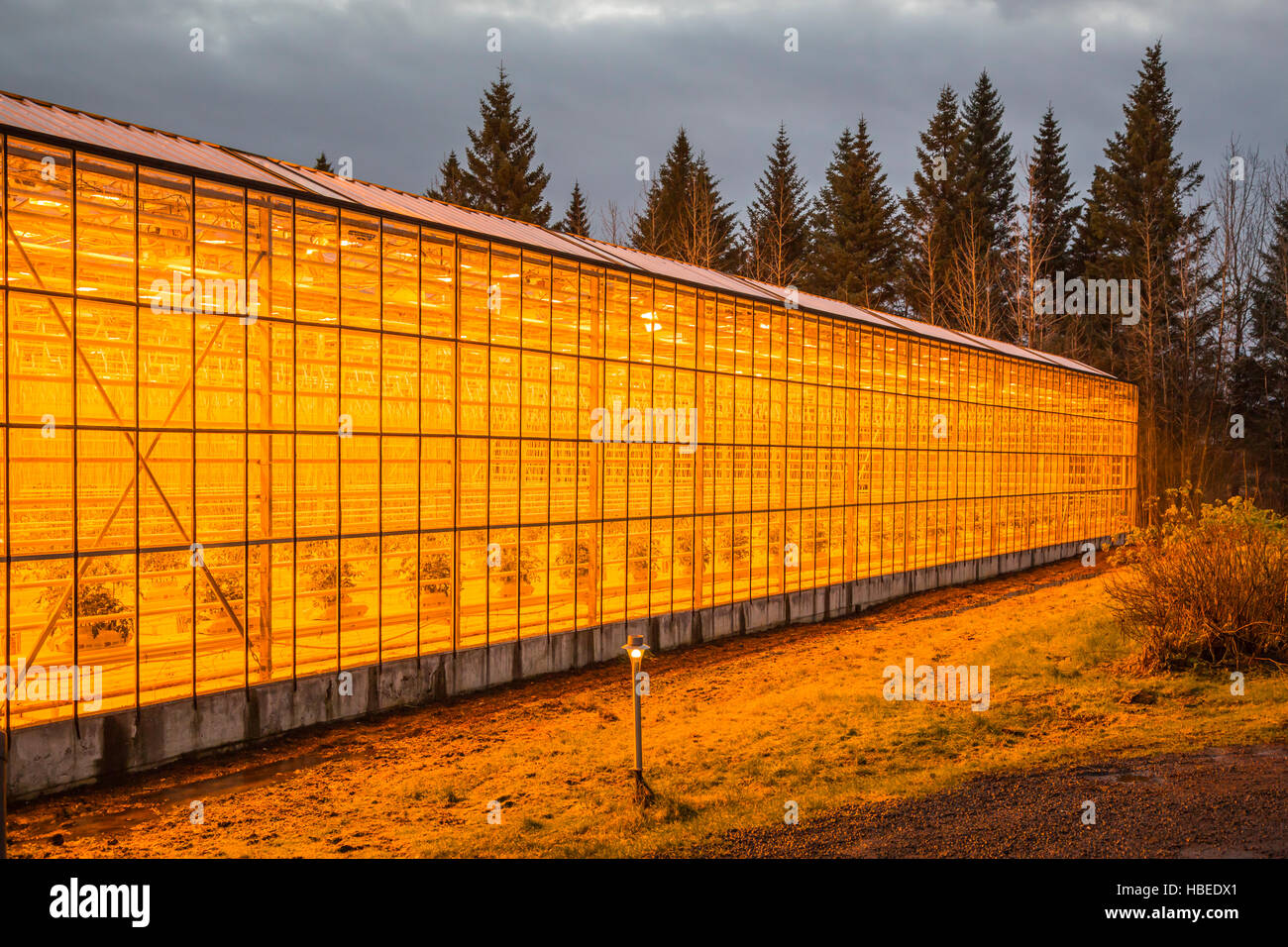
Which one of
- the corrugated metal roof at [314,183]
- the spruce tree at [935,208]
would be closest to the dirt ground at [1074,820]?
the corrugated metal roof at [314,183]

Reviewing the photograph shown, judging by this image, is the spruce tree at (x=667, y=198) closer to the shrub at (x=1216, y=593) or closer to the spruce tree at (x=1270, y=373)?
the spruce tree at (x=1270, y=373)

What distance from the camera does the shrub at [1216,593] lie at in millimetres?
13156

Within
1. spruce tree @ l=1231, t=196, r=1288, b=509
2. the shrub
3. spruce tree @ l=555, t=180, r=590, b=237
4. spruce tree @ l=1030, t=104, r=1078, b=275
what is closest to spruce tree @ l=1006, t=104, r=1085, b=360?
spruce tree @ l=1030, t=104, r=1078, b=275

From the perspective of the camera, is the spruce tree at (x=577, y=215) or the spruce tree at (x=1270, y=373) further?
the spruce tree at (x=577, y=215)

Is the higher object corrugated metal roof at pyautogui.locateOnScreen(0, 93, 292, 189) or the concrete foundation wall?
corrugated metal roof at pyautogui.locateOnScreen(0, 93, 292, 189)

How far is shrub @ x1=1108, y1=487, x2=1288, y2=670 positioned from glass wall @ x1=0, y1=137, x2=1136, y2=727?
891cm

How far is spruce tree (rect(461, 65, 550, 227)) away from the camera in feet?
172

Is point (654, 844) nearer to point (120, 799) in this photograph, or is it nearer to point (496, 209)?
point (120, 799)

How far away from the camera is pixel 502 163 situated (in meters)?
52.3

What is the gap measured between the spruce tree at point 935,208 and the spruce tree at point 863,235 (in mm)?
973

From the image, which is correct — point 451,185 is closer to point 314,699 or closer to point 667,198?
point 667,198

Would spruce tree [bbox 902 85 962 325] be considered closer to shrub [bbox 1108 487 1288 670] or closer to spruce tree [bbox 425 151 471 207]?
spruce tree [bbox 425 151 471 207]

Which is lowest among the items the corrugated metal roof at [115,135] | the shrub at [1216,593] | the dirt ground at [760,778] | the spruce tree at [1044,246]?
the dirt ground at [760,778]
